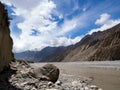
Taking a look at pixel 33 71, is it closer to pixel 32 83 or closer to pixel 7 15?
pixel 32 83

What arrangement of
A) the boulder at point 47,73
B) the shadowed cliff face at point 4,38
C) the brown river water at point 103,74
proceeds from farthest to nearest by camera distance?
the brown river water at point 103,74 → the shadowed cliff face at point 4,38 → the boulder at point 47,73

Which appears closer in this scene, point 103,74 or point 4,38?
point 4,38

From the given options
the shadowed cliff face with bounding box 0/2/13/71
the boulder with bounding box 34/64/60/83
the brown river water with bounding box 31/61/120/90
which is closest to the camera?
the boulder with bounding box 34/64/60/83

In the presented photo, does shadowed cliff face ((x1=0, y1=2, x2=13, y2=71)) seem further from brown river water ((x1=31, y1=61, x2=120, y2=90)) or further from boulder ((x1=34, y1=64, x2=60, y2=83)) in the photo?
brown river water ((x1=31, y1=61, x2=120, y2=90))

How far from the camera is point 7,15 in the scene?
797 inches

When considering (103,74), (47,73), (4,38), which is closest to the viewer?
(47,73)

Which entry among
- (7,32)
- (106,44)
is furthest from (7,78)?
(106,44)

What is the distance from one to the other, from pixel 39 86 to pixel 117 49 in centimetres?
10639

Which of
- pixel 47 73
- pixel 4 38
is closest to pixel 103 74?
pixel 47 73

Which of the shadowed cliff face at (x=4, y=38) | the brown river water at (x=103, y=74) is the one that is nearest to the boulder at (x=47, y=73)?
the shadowed cliff face at (x=4, y=38)

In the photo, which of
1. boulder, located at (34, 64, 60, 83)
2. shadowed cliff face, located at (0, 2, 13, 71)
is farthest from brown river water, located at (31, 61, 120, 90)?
shadowed cliff face, located at (0, 2, 13, 71)

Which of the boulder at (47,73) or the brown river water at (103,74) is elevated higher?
the boulder at (47,73)

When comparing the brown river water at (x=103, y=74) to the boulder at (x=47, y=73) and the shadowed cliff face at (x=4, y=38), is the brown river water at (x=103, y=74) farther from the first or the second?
the shadowed cliff face at (x=4, y=38)

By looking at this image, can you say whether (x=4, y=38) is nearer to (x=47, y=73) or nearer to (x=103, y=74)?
(x=47, y=73)
